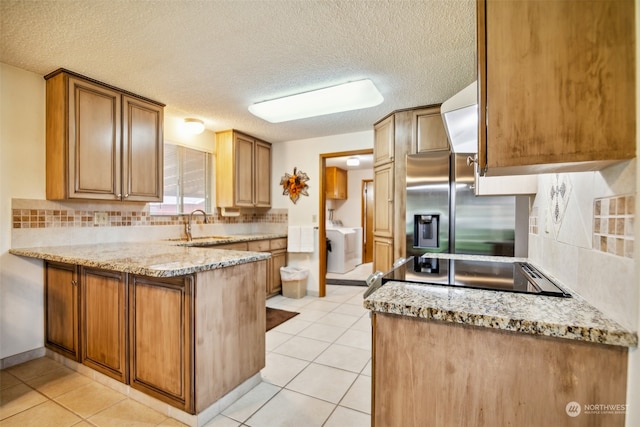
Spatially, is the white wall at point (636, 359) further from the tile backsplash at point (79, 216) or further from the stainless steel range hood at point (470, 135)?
the tile backsplash at point (79, 216)

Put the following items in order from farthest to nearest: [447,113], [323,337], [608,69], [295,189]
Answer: [295,189]
[323,337]
[447,113]
[608,69]

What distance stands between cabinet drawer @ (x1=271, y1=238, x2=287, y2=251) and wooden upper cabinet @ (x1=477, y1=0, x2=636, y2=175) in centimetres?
360

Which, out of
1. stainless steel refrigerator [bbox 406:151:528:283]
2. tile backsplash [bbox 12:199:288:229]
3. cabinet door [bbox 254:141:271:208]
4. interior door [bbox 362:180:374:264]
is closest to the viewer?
tile backsplash [bbox 12:199:288:229]

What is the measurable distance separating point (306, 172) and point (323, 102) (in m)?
1.76

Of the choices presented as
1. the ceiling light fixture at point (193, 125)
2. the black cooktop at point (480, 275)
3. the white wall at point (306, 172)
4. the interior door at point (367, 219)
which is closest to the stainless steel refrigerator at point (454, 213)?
the black cooktop at point (480, 275)

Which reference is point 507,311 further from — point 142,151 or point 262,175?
point 262,175

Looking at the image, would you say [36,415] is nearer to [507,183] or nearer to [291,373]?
[291,373]

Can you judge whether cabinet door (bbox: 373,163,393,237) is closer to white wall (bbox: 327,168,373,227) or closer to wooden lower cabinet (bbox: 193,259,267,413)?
wooden lower cabinet (bbox: 193,259,267,413)

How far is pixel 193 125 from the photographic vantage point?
11.3ft

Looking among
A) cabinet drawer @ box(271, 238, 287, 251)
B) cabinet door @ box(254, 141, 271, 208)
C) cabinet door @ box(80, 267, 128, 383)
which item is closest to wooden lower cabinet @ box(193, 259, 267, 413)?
cabinet door @ box(80, 267, 128, 383)

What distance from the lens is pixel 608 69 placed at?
763 millimetres

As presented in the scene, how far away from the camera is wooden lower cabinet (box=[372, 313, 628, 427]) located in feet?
2.49

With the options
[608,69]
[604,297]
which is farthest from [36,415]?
[608,69]

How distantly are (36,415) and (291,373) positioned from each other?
4.90 ft
